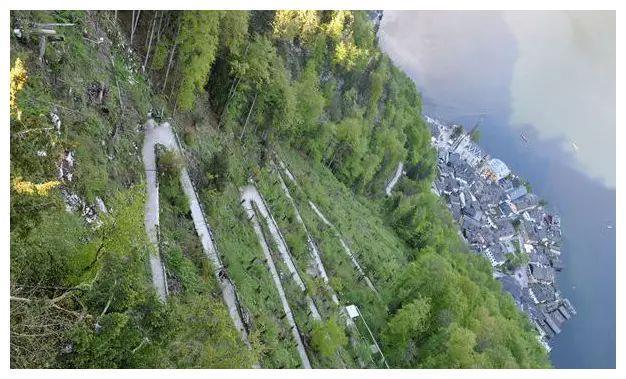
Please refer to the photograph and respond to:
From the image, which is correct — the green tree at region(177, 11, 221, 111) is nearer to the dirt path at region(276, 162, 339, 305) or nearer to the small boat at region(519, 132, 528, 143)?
the dirt path at region(276, 162, 339, 305)

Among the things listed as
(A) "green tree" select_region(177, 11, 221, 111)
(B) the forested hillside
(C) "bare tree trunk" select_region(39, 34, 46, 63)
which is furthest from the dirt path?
(C) "bare tree trunk" select_region(39, 34, 46, 63)

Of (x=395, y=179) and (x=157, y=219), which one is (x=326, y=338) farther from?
(x=395, y=179)

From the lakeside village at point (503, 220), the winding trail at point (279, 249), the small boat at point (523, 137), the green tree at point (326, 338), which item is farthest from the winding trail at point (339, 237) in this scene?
the lakeside village at point (503, 220)

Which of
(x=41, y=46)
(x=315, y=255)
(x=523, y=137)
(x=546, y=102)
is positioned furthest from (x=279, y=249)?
(x=523, y=137)

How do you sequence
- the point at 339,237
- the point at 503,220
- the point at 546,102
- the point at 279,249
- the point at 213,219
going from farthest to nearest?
1. the point at 503,220
2. the point at 546,102
3. the point at 339,237
4. the point at 279,249
5. the point at 213,219

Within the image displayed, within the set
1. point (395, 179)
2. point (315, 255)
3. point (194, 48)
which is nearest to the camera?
point (194, 48)
